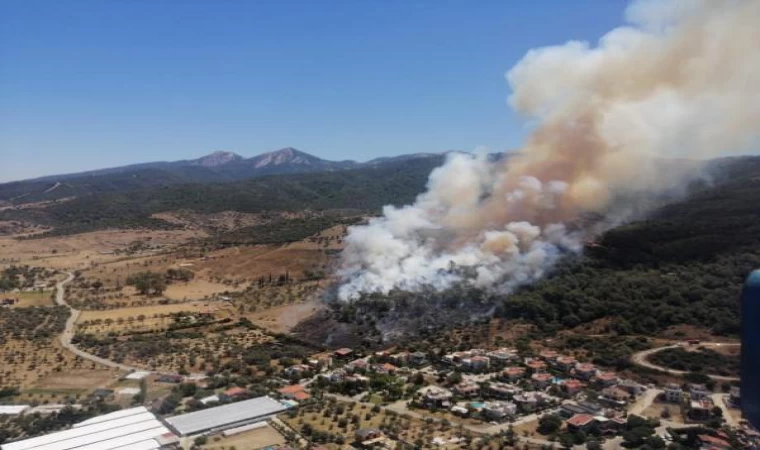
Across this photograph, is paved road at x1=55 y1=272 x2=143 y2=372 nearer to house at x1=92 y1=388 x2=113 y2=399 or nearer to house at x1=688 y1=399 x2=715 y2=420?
house at x1=92 y1=388 x2=113 y2=399

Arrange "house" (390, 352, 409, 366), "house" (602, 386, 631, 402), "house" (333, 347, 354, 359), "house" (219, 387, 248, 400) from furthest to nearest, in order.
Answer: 1. "house" (333, 347, 354, 359)
2. "house" (390, 352, 409, 366)
3. "house" (219, 387, 248, 400)
4. "house" (602, 386, 631, 402)

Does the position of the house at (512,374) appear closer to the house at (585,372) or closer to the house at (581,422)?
the house at (585,372)

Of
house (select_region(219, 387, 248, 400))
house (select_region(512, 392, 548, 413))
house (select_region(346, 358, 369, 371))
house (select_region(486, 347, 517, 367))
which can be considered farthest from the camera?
house (select_region(486, 347, 517, 367))

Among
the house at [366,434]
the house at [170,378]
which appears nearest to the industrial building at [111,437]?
the house at [170,378]

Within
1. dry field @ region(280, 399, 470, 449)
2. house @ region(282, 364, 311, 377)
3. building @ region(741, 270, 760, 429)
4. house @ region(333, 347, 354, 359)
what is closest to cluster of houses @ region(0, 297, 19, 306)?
house @ region(333, 347, 354, 359)

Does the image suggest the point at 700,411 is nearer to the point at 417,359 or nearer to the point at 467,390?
the point at 467,390

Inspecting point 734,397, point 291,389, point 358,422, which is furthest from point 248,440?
point 734,397

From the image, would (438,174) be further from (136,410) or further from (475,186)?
(136,410)
